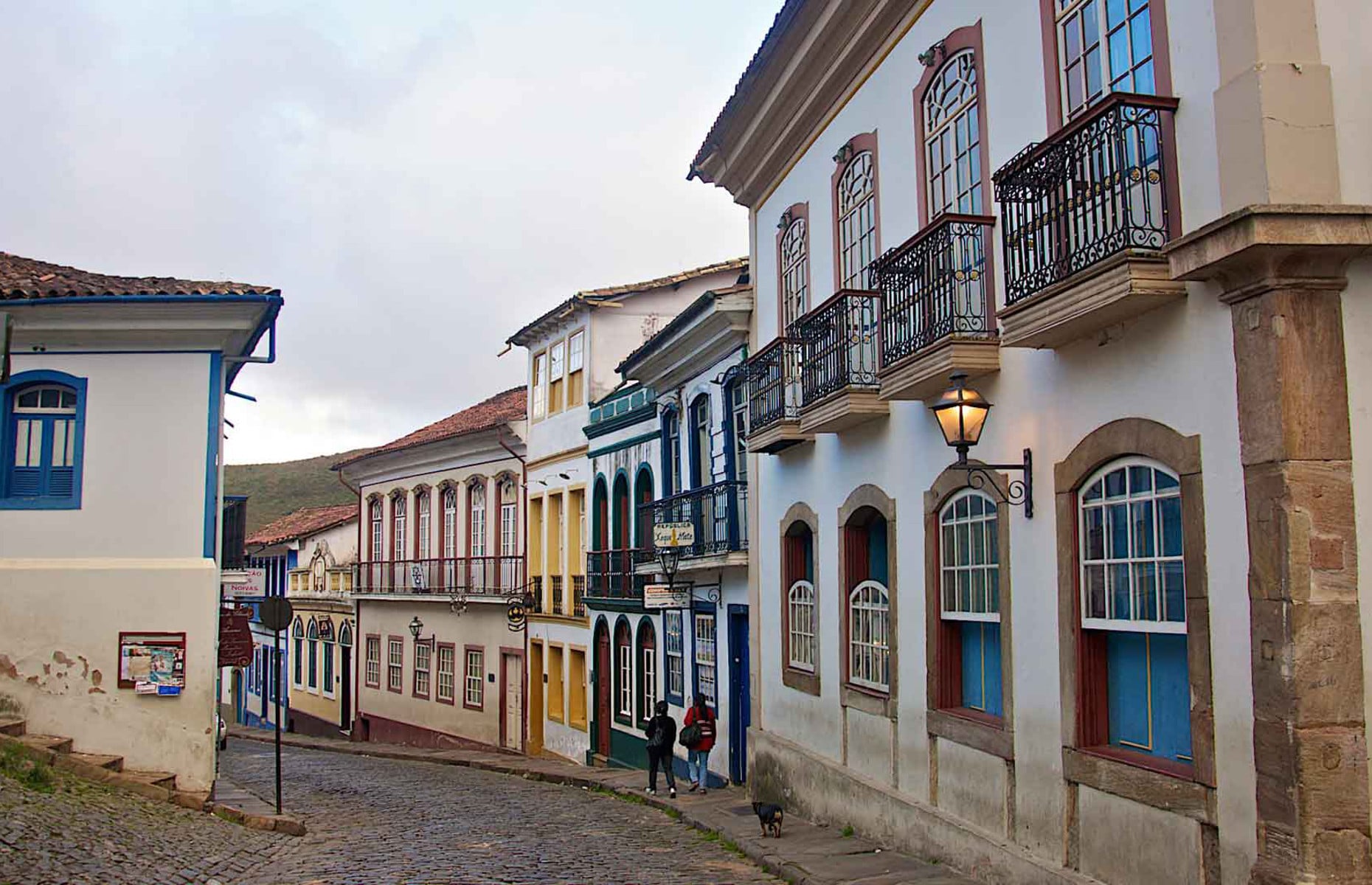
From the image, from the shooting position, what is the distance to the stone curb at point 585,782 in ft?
36.8

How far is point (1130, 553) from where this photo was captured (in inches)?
306

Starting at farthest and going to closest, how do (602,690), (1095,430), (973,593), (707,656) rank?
(602,690) < (707,656) < (973,593) < (1095,430)

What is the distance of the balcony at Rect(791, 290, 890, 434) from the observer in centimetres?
1158

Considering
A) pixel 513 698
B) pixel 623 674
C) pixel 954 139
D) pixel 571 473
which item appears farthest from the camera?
pixel 513 698

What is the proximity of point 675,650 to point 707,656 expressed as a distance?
140 cm

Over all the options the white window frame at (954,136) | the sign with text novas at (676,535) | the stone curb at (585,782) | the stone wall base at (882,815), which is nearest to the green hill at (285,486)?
the stone curb at (585,782)

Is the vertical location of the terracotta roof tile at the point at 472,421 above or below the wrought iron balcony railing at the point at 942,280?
above

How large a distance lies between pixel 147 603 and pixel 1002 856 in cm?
990

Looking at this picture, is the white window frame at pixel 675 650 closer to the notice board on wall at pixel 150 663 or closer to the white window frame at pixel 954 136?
the notice board on wall at pixel 150 663

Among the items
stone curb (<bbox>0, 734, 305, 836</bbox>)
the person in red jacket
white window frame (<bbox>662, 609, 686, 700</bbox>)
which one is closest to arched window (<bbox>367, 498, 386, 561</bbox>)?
white window frame (<bbox>662, 609, 686, 700</bbox>)

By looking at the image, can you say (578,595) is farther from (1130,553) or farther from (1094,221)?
(1094,221)

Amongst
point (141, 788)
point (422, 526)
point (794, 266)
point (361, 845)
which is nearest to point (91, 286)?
point (141, 788)

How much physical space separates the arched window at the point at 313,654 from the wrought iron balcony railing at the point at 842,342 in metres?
28.6

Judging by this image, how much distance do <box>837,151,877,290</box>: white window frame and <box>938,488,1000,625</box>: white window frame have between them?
251 cm
